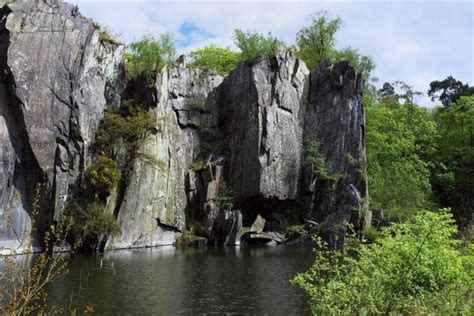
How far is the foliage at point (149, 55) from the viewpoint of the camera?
126ft

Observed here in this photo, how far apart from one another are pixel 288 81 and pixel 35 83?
65.6 feet

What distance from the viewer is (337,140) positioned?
42188mm

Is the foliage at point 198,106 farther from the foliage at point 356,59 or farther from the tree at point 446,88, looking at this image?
the tree at point 446,88

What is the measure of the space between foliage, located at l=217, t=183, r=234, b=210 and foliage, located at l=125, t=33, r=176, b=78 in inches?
394

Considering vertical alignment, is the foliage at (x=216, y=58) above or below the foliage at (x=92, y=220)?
above

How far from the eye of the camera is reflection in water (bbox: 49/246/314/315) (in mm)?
14367

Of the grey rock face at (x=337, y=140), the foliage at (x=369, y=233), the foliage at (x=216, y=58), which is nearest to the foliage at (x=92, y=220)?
the grey rock face at (x=337, y=140)

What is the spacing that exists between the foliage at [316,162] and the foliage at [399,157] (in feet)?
15.6

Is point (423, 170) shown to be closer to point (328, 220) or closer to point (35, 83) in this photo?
point (328, 220)

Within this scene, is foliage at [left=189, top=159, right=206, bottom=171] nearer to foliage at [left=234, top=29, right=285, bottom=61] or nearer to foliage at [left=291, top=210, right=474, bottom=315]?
foliage at [left=234, top=29, right=285, bottom=61]

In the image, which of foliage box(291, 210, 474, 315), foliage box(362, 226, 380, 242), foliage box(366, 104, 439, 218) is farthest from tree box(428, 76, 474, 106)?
foliage box(291, 210, 474, 315)

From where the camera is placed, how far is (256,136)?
39.5 meters

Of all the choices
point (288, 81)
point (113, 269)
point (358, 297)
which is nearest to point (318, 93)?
point (288, 81)

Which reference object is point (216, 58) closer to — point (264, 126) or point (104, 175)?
point (264, 126)
